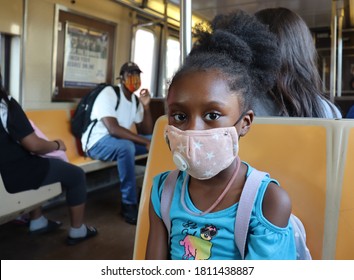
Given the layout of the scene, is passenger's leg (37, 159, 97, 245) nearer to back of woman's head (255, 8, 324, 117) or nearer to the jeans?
the jeans

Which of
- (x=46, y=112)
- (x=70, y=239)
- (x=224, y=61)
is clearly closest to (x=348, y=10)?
(x=46, y=112)

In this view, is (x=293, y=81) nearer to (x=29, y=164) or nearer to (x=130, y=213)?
(x=29, y=164)

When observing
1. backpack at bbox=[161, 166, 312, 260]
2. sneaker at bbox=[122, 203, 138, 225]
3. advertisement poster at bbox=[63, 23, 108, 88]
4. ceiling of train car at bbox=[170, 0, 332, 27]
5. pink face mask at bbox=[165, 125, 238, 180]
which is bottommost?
sneaker at bbox=[122, 203, 138, 225]

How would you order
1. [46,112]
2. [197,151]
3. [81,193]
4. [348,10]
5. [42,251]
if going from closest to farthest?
[197,151] < [42,251] < [81,193] < [46,112] < [348,10]

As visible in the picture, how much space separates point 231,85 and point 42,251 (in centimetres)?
220

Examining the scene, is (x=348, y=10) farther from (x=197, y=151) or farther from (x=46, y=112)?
(x=197, y=151)

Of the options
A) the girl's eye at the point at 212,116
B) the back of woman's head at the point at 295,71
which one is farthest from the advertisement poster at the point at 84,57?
the girl's eye at the point at 212,116

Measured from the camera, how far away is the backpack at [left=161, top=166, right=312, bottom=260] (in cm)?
84

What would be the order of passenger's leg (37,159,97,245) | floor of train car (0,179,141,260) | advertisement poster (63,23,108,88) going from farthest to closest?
advertisement poster (63,23,108,88) < passenger's leg (37,159,97,245) < floor of train car (0,179,141,260)

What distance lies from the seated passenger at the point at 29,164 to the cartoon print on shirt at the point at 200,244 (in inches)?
62.5

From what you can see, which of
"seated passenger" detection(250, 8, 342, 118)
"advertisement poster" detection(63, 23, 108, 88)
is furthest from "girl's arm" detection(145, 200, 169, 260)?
"advertisement poster" detection(63, 23, 108, 88)

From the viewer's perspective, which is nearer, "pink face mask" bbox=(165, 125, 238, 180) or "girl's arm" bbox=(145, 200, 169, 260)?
"pink face mask" bbox=(165, 125, 238, 180)

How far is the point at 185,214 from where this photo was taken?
0.92 m

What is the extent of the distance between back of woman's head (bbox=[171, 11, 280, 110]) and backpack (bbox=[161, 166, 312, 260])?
194mm
